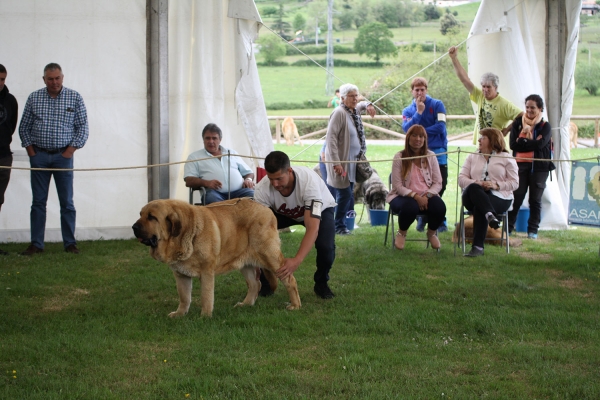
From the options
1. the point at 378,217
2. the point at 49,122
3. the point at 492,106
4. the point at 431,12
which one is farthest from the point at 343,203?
the point at 431,12

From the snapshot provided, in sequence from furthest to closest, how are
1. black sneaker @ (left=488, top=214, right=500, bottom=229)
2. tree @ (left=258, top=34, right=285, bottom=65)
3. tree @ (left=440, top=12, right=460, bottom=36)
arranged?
1. tree @ (left=440, top=12, right=460, bottom=36)
2. tree @ (left=258, top=34, right=285, bottom=65)
3. black sneaker @ (left=488, top=214, right=500, bottom=229)

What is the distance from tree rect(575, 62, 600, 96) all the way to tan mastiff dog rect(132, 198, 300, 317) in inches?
1310

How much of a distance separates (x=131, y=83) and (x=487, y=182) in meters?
4.19

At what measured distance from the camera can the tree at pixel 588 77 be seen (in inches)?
1400

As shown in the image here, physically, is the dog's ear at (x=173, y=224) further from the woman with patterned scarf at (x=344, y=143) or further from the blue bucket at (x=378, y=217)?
the blue bucket at (x=378, y=217)

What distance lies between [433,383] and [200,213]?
2123 mm

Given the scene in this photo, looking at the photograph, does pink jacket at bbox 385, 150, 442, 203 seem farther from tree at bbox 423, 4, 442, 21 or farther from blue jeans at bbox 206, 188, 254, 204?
tree at bbox 423, 4, 442, 21

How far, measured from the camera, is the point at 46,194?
7969mm

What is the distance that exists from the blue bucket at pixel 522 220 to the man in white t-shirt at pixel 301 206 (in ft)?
14.7

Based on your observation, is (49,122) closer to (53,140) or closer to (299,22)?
(53,140)

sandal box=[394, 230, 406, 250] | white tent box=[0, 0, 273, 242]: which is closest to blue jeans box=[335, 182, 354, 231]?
sandal box=[394, 230, 406, 250]

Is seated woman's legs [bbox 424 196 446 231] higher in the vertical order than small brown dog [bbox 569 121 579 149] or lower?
lower

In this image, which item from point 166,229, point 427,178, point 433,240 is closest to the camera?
point 166,229

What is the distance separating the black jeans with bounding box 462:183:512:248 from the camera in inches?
316
